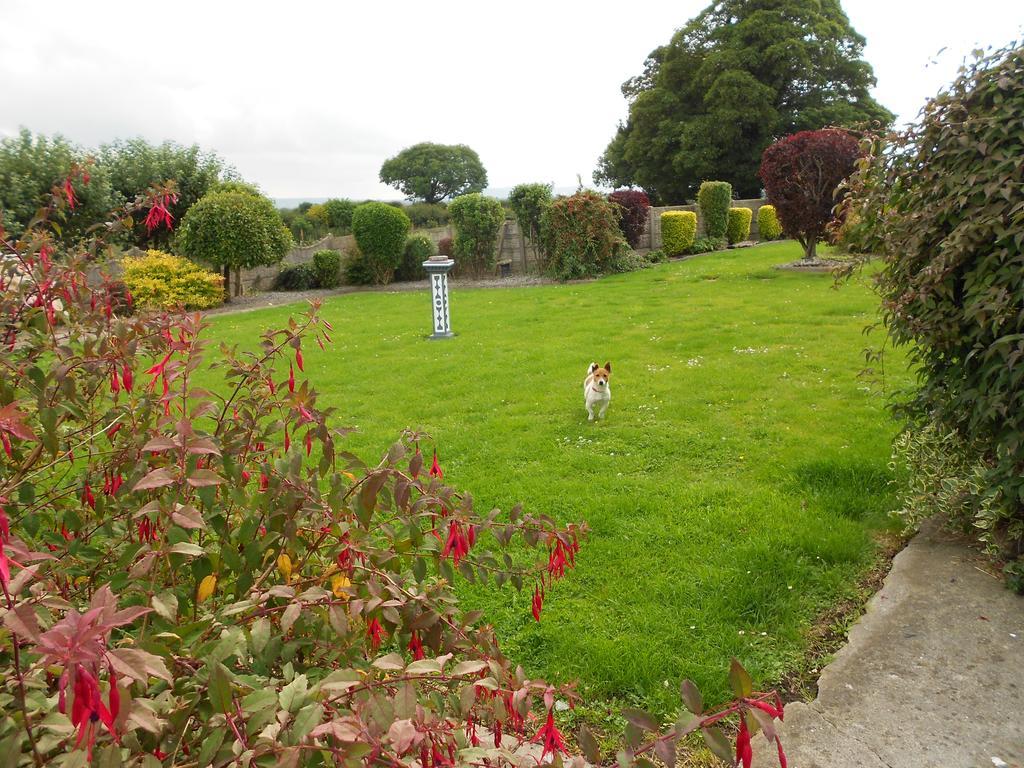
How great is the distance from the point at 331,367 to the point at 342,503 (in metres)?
7.15

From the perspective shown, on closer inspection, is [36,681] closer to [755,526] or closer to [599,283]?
[755,526]

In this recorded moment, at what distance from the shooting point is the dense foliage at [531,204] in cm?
1702

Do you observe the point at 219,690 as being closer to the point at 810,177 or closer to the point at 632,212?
the point at 810,177

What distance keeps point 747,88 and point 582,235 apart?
1724 cm

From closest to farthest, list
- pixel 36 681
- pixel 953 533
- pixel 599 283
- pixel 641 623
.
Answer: pixel 36 681
pixel 641 623
pixel 953 533
pixel 599 283

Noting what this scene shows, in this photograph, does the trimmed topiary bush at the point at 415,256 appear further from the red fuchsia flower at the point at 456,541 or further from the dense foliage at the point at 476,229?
the red fuchsia flower at the point at 456,541


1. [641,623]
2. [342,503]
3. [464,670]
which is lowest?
[641,623]

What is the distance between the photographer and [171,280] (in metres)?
14.4

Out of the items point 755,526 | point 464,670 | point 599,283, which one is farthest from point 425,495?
point 599,283

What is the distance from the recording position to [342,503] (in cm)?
147

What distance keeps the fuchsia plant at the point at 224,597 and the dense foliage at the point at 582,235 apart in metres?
14.4

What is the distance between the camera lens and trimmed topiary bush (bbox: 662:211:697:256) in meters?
18.7

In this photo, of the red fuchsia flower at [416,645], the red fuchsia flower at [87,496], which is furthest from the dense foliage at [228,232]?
the red fuchsia flower at [416,645]

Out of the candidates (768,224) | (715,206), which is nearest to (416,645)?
(715,206)
